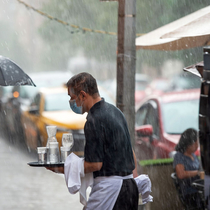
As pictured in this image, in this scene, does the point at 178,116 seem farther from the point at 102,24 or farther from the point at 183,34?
the point at 102,24

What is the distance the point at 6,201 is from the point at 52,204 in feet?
2.25

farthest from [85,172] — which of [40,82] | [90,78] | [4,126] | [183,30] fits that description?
[40,82]

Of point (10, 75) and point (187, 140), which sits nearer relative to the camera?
point (10, 75)

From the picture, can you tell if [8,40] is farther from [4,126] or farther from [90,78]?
[90,78]

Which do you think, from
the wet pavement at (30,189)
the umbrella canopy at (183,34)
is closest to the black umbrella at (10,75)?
the umbrella canopy at (183,34)

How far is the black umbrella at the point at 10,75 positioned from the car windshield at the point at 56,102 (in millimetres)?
6373

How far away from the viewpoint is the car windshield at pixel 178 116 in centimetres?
812

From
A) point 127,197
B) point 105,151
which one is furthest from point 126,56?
point 127,197

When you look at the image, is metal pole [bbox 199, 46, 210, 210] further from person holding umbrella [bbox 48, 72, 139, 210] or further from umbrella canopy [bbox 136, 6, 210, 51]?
umbrella canopy [bbox 136, 6, 210, 51]

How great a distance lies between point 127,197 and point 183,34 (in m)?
2.06

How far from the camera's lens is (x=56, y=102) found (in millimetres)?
11617

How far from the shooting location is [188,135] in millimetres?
5840

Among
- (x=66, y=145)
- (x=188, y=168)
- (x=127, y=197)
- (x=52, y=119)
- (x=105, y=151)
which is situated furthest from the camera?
(x=52, y=119)

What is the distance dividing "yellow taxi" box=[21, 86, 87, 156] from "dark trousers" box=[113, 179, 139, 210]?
20.0 ft
